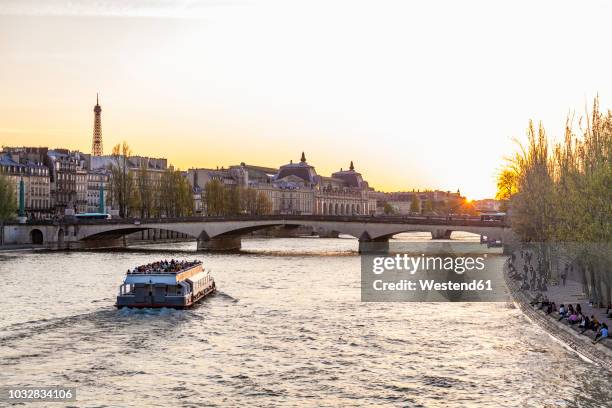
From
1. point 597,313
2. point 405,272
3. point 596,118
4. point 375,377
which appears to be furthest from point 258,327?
point 405,272

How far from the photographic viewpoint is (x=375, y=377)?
1178 inches

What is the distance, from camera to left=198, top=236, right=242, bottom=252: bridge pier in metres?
103

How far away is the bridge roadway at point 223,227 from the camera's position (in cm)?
9638

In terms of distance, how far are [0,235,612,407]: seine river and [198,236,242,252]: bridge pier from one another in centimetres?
4833

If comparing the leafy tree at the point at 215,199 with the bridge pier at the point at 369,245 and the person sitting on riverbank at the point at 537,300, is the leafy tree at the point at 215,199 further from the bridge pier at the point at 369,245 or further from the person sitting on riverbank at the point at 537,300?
the person sitting on riverbank at the point at 537,300

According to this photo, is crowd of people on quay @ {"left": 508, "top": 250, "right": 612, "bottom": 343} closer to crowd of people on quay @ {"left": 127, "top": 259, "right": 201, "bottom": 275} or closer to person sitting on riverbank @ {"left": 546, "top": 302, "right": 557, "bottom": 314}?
person sitting on riverbank @ {"left": 546, "top": 302, "right": 557, "bottom": 314}

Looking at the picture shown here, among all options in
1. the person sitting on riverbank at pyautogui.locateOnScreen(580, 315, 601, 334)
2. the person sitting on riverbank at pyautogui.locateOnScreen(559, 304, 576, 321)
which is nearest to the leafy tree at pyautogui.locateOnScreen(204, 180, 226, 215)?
the person sitting on riverbank at pyautogui.locateOnScreen(559, 304, 576, 321)

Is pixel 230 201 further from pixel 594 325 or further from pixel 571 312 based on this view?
pixel 594 325

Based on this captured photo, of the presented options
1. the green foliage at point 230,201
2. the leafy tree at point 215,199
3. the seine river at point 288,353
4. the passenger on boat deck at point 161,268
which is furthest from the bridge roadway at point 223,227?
the passenger on boat deck at point 161,268

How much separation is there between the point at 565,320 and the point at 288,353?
37.8ft

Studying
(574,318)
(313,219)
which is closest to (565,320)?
(574,318)

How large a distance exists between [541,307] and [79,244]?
2956 inches

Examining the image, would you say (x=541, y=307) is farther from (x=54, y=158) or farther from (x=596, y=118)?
(x=54, y=158)

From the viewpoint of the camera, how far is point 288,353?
33812 mm
